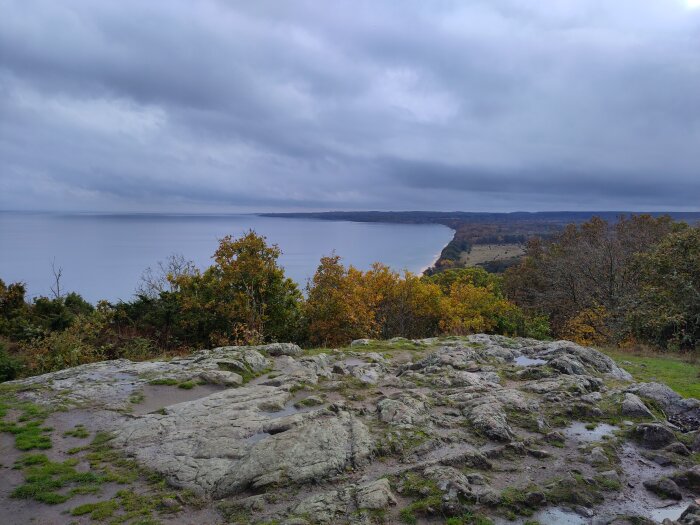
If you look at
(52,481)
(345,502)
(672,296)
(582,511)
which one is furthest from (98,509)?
(672,296)

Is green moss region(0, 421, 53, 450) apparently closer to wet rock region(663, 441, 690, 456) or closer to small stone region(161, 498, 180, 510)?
small stone region(161, 498, 180, 510)

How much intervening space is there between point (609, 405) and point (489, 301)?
71.0 ft

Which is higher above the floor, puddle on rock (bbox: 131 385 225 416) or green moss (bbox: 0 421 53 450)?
green moss (bbox: 0 421 53 450)

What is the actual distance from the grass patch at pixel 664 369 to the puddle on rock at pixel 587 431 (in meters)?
6.15

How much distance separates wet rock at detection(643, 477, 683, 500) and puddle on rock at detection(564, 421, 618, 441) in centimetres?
181

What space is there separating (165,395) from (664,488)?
1225 centimetres

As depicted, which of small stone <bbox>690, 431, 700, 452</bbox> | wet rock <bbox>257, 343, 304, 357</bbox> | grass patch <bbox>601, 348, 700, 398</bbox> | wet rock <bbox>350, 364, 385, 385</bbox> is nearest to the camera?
small stone <bbox>690, 431, 700, 452</bbox>

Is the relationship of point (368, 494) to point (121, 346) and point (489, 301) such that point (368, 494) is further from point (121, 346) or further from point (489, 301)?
point (489, 301)

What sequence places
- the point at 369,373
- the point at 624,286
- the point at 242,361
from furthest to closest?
the point at 624,286 < the point at 242,361 < the point at 369,373

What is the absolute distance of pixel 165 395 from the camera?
12453mm

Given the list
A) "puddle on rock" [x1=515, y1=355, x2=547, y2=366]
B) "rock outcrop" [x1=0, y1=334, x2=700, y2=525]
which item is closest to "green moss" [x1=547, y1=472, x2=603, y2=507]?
"rock outcrop" [x1=0, y1=334, x2=700, y2=525]

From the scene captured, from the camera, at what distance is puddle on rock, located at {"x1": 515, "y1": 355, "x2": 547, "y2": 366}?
1536 centimetres

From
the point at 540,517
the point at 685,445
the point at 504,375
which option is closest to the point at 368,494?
the point at 540,517

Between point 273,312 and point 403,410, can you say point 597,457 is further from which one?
point 273,312
